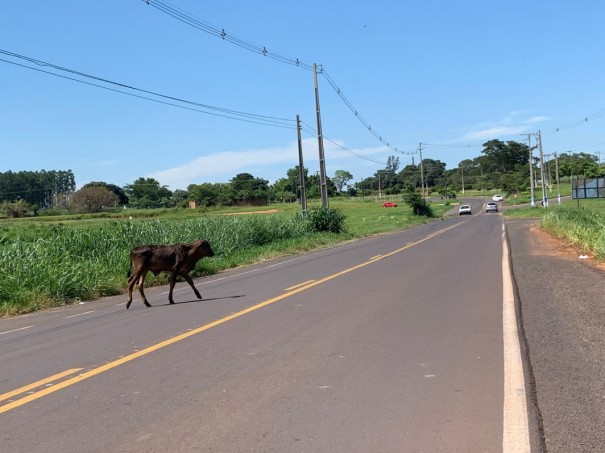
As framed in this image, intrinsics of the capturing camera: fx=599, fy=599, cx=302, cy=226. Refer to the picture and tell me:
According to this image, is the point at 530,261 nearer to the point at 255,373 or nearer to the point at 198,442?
the point at 255,373

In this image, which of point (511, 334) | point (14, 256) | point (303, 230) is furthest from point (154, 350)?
point (303, 230)

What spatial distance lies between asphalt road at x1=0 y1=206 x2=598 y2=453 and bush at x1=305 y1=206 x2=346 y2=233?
91.4 feet

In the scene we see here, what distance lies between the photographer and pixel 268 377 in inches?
244

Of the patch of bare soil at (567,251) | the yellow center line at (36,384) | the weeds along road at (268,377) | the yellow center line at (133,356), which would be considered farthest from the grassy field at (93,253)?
the patch of bare soil at (567,251)

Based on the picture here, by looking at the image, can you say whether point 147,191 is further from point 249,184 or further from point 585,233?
point 585,233

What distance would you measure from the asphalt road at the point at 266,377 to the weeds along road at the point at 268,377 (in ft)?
0.07

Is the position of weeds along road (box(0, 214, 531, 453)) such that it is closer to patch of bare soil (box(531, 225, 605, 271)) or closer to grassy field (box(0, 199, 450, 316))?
grassy field (box(0, 199, 450, 316))

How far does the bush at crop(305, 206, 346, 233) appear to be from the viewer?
40000mm

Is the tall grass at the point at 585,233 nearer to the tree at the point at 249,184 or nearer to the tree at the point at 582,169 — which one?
the tree at the point at 582,169

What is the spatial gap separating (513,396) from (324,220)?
35.2 metres

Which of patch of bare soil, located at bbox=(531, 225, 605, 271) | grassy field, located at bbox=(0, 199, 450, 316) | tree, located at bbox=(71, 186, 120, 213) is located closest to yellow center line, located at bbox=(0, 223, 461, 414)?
grassy field, located at bbox=(0, 199, 450, 316)

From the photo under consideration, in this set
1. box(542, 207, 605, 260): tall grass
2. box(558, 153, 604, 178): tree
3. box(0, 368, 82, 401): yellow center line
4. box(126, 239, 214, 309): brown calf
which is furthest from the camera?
box(558, 153, 604, 178): tree

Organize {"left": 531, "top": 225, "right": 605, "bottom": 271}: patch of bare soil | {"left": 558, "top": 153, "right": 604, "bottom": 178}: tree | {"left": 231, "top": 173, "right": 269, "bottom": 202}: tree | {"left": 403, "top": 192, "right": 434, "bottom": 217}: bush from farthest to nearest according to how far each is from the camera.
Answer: {"left": 231, "top": 173, "right": 269, "bottom": 202}: tree < {"left": 558, "top": 153, "right": 604, "bottom": 178}: tree < {"left": 403, "top": 192, "right": 434, "bottom": 217}: bush < {"left": 531, "top": 225, "right": 605, "bottom": 271}: patch of bare soil

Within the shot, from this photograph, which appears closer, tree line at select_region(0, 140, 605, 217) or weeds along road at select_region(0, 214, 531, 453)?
weeds along road at select_region(0, 214, 531, 453)
